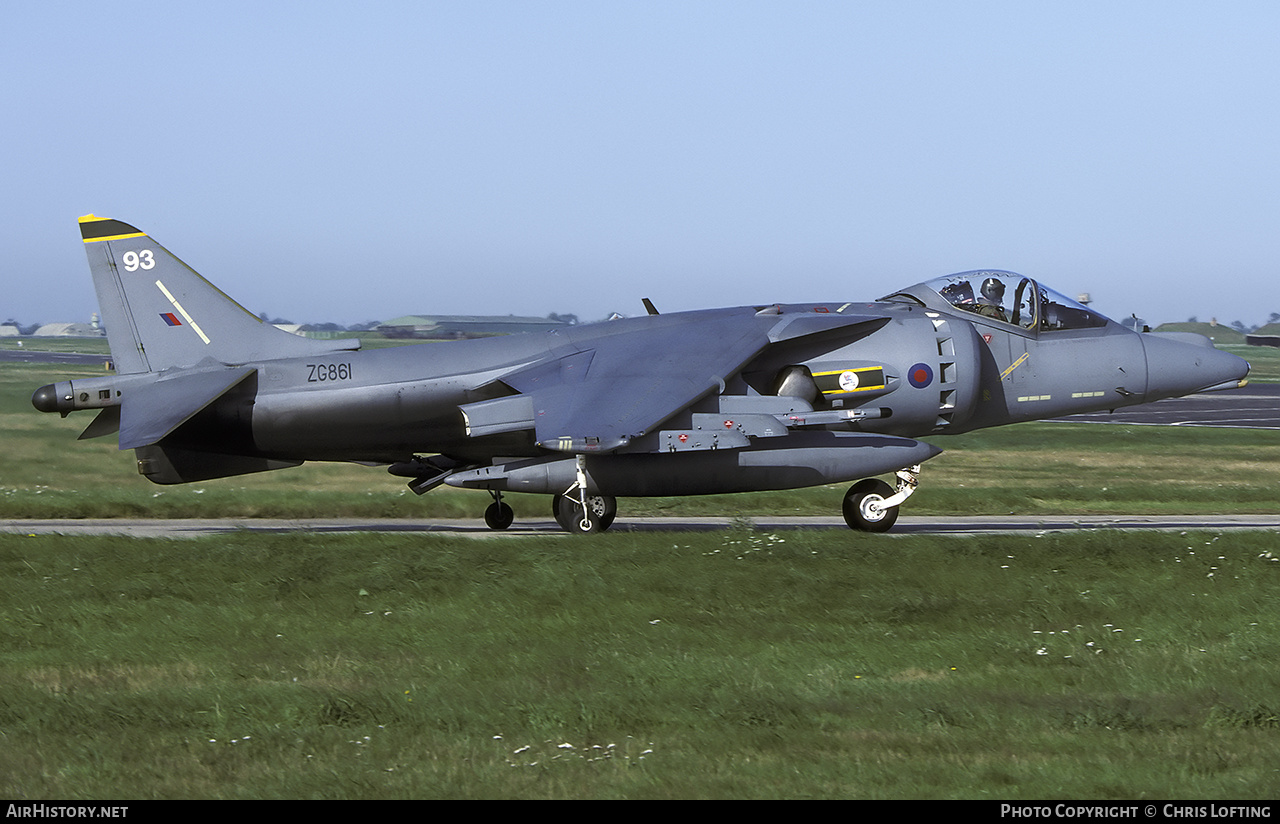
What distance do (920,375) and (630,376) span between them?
426 cm

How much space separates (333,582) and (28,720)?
4969 millimetres

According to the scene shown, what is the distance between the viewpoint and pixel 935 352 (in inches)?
693

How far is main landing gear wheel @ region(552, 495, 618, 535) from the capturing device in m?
16.9

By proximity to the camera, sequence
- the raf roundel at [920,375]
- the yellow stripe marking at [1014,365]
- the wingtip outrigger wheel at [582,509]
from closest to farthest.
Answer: the wingtip outrigger wheel at [582,509], the raf roundel at [920,375], the yellow stripe marking at [1014,365]

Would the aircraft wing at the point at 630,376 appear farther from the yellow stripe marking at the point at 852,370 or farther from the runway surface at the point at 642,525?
the runway surface at the point at 642,525

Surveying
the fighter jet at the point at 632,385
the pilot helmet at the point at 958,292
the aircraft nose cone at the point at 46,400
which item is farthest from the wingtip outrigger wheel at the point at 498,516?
the pilot helmet at the point at 958,292

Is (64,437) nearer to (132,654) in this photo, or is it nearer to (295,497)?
(295,497)

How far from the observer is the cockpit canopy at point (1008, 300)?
60.4 feet

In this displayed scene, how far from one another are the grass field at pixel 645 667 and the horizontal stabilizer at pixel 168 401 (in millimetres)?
1543

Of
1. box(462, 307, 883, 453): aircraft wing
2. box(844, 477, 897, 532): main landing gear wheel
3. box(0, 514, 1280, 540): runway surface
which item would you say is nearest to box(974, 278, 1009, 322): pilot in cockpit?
box(462, 307, 883, 453): aircraft wing

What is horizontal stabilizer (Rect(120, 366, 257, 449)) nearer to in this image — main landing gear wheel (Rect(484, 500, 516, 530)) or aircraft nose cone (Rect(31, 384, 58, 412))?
aircraft nose cone (Rect(31, 384, 58, 412))

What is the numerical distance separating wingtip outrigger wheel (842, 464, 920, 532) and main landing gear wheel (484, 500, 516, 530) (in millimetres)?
5293

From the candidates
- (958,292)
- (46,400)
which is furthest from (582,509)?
(46,400)

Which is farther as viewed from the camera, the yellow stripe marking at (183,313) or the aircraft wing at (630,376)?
the yellow stripe marking at (183,313)
